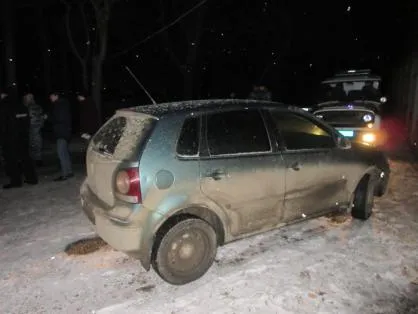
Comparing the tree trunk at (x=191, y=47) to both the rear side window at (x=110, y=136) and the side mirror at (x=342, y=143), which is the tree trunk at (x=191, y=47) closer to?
the side mirror at (x=342, y=143)

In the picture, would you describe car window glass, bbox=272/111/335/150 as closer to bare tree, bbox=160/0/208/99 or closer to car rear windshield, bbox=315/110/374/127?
car rear windshield, bbox=315/110/374/127

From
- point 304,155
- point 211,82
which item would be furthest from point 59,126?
point 211,82

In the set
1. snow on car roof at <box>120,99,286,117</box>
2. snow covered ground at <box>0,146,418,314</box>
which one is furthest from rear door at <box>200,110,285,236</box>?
snow covered ground at <box>0,146,418,314</box>

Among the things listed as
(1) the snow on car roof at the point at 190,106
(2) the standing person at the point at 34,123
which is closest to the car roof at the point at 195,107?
(1) the snow on car roof at the point at 190,106

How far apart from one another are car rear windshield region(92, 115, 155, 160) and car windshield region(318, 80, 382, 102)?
8.61 metres

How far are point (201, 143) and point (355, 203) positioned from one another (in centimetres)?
270

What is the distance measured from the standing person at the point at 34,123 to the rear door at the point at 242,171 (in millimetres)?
6004

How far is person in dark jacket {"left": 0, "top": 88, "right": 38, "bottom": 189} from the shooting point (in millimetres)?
7086

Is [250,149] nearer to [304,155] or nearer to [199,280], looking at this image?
[304,155]

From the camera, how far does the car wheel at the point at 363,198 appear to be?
546 cm

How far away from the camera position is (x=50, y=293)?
3.90m

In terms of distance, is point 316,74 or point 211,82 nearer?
point 211,82

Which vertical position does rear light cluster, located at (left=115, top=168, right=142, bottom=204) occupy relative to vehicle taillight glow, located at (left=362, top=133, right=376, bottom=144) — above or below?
below

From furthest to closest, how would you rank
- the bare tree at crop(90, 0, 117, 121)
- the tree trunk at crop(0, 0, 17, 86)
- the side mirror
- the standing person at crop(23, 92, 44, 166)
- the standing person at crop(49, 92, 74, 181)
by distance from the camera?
the tree trunk at crop(0, 0, 17, 86), the bare tree at crop(90, 0, 117, 121), the standing person at crop(23, 92, 44, 166), the standing person at crop(49, 92, 74, 181), the side mirror
